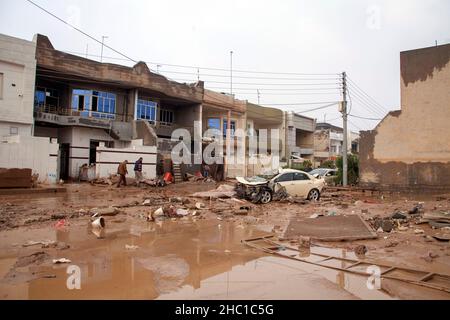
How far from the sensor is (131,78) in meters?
28.6

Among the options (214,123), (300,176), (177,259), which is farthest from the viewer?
(214,123)

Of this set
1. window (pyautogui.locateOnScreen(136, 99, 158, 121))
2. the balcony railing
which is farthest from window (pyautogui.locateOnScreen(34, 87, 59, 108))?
window (pyautogui.locateOnScreen(136, 99, 158, 121))

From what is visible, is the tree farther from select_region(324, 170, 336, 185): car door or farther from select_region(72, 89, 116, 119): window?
select_region(72, 89, 116, 119): window

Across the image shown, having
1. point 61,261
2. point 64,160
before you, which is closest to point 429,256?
point 61,261

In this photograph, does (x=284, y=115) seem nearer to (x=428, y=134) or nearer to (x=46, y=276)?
(x=428, y=134)

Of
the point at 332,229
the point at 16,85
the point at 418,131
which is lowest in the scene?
the point at 332,229

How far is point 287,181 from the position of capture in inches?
613

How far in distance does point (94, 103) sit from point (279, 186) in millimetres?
19901

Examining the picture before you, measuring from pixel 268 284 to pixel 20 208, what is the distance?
1020 centimetres

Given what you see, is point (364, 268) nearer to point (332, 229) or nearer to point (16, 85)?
point (332, 229)

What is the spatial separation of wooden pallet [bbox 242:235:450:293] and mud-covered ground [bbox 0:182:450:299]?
153mm

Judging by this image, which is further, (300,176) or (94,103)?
(94,103)

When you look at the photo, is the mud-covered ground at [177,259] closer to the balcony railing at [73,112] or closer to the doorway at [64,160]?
the doorway at [64,160]

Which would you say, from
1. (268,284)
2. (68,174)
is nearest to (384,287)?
(268,284)
